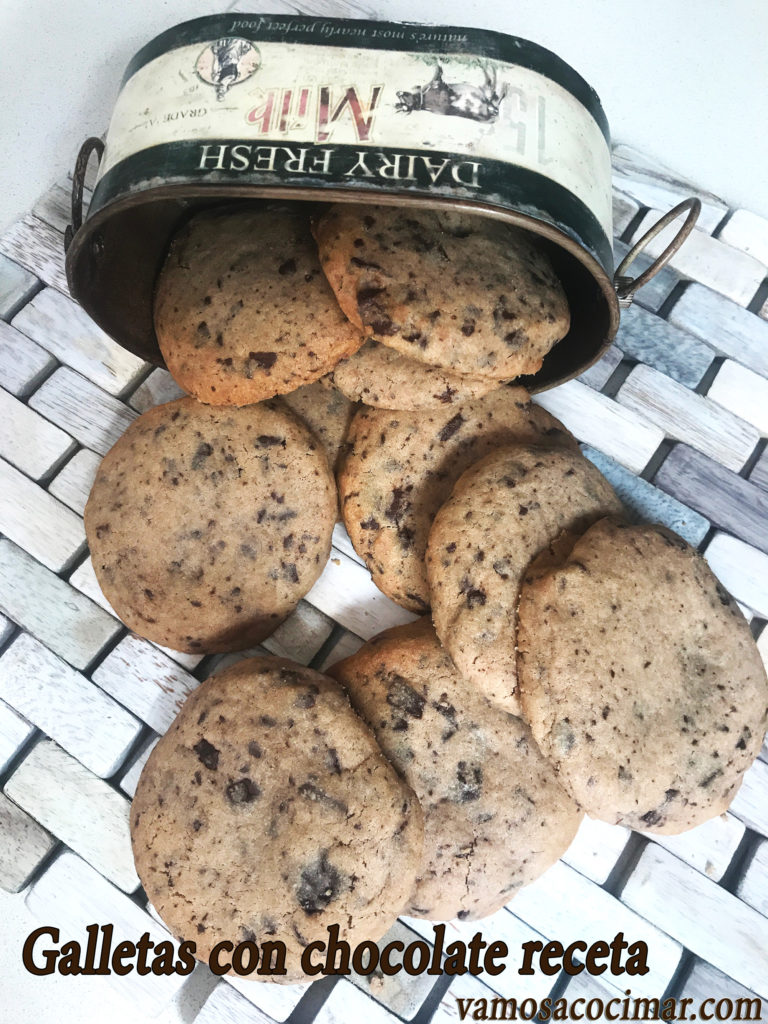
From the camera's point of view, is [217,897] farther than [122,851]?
No

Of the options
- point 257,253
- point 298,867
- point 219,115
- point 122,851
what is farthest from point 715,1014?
point 219,115

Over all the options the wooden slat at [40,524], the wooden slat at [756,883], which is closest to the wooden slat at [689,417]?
the wooden slat at [756,883]

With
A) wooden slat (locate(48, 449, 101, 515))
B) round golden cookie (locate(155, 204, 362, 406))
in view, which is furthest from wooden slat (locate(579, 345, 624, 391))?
wooden slat (locate(48, 449, 101, 515))

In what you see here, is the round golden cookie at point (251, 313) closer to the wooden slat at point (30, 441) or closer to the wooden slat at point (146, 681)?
the wooden slat at point (30, 441)

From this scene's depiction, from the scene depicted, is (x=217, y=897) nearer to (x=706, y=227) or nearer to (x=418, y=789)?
(x=418, y=789)

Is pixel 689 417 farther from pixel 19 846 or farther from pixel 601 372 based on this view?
pixel 19 846
